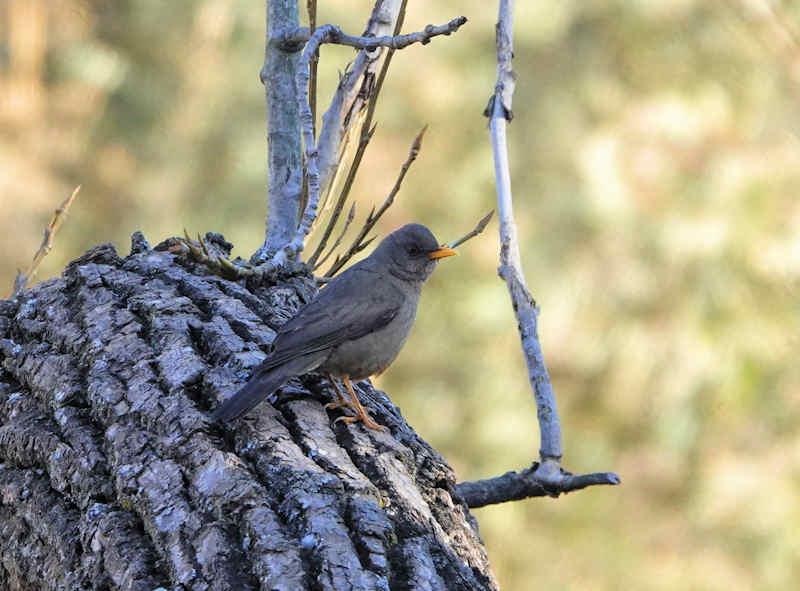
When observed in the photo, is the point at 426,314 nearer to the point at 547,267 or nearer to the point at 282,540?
the point at 547,267

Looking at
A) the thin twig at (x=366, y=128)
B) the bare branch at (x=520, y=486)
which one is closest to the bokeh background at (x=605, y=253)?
the thin twig at (x=366, y=128)

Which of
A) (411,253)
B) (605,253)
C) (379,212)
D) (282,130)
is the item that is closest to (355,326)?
(379,212)

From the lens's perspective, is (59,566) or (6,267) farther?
(6,267)

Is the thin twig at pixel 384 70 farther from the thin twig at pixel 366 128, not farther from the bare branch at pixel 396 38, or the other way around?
the bare branch at pixel 396 38

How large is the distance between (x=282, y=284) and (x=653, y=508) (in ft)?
27.1

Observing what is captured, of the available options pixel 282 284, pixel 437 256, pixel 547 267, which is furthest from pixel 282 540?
pixel 547 267

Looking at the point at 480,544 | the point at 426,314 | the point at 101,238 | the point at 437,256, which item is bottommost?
the point at 480,544

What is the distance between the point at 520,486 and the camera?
127 inches

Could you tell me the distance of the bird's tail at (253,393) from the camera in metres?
2.73

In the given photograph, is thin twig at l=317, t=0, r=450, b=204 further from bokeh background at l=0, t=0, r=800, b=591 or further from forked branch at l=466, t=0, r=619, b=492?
bokeh background at l=0, t=0, r=800, b=591

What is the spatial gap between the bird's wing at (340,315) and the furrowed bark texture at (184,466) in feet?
0.29

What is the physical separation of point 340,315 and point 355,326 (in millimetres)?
67

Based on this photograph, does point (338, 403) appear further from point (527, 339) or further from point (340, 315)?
point (340, 315)

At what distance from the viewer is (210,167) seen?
12.5m
